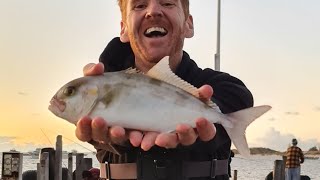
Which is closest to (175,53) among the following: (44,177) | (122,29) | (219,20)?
(122,29)

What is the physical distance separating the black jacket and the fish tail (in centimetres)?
15

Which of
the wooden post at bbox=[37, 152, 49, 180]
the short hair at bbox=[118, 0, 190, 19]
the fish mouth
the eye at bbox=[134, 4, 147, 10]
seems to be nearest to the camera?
the fish mouth

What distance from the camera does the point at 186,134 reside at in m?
3.80

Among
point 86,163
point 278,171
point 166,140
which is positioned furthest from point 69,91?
point 86,163

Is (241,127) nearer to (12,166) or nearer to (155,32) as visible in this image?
(155,32)

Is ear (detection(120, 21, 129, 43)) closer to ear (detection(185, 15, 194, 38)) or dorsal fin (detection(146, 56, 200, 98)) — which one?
ear (detection(185, 15, 194, 38))

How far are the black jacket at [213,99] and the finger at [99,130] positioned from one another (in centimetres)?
31

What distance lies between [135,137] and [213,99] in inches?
31.5

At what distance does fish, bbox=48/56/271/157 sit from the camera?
385 centimetres

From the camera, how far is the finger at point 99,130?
12.4 feet

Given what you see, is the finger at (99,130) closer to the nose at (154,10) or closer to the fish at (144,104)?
the fish at (144,104)

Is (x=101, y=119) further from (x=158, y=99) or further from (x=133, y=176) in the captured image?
(x=133, y=176)

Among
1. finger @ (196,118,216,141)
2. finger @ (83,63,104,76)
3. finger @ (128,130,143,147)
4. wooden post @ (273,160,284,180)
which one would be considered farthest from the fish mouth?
wooden post @ (273,160,284,180)

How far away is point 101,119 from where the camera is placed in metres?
3.78
